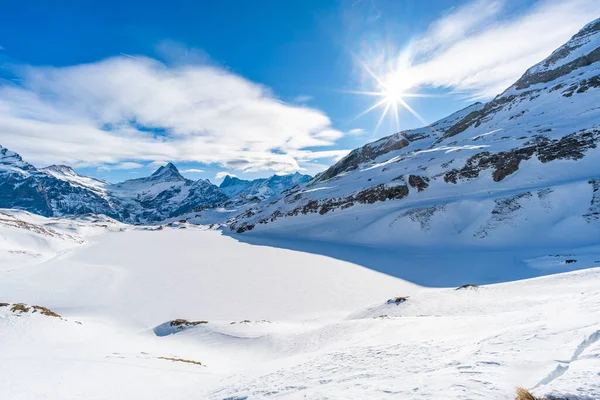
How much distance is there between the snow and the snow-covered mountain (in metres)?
7.15

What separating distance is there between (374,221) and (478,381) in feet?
148

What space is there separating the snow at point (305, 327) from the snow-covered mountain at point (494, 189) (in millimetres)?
7154

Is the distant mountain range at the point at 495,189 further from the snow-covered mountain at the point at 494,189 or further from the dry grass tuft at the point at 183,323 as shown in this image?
the dry grass tuft at the point at 183,323

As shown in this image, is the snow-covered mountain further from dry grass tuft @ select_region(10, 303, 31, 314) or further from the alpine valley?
dry grass tuft @ select_region(10, 303, 31, 314)

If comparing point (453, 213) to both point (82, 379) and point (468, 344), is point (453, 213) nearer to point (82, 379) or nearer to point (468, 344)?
point (468, 344)

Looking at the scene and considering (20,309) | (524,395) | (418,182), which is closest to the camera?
(524,395)

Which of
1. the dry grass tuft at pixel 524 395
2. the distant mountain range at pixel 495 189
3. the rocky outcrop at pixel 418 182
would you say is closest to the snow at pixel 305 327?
the dry grass tuft at pixel 524 395

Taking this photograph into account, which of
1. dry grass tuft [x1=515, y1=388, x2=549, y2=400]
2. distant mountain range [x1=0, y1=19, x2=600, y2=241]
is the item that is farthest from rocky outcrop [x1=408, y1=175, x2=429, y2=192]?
dry grass tuft [x1=515, y1=388, x2=549, y2=400]

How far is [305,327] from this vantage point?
1775 cm

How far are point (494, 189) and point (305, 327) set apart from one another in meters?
43.1

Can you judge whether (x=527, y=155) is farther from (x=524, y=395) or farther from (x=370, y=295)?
(x=524, y=395)

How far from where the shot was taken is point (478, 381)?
5.04m

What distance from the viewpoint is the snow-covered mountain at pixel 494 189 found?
114 feet

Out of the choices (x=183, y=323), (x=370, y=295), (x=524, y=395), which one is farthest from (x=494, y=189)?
(x=524, y=395)
